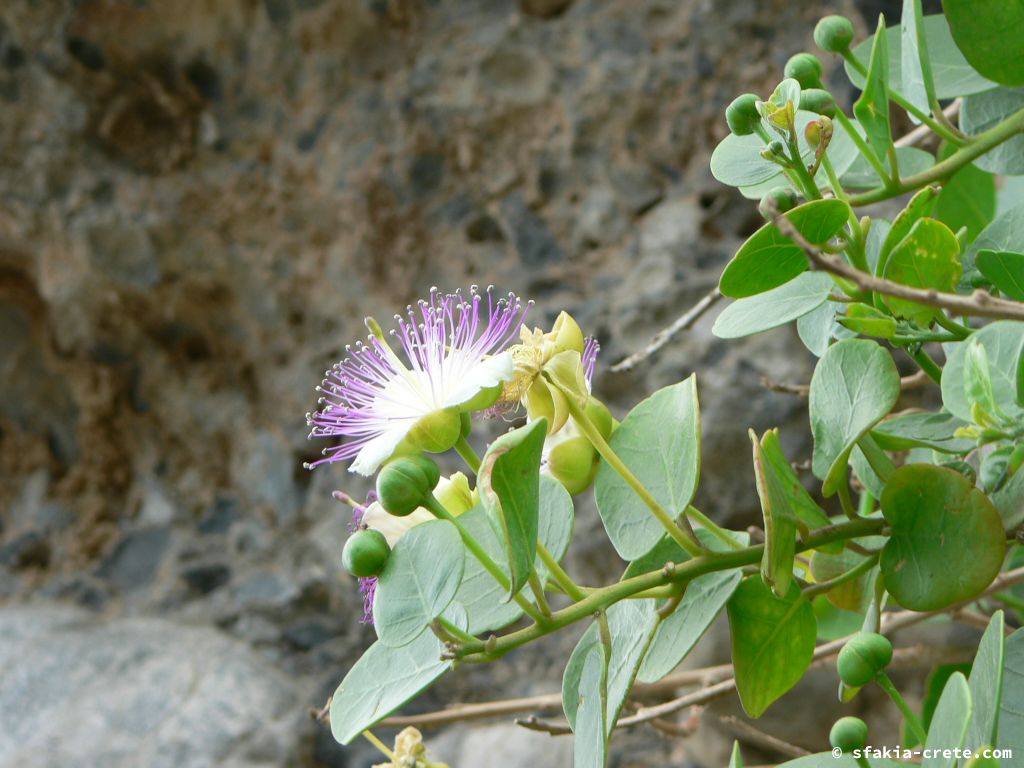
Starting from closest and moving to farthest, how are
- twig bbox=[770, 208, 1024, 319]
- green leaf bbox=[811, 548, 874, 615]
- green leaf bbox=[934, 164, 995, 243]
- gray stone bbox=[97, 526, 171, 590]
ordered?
twig bbox=[770, 208, 1024, 319]
green leaf bbox=[811, 548, 874, 615]
green leaf bbox=[934, 164, 995, 243]
gray stone bbox=[97, 526, 171, 590]

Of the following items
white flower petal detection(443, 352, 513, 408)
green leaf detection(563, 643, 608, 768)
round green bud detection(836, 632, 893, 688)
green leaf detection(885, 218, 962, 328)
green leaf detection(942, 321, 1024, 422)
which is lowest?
round green bud detection(836, 632, 893, 688)

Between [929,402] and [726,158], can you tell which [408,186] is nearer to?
[929,402]

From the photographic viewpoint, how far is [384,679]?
450 millimetres

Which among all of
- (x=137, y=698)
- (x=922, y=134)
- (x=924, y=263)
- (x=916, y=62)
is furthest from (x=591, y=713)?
(x=137, y=698)

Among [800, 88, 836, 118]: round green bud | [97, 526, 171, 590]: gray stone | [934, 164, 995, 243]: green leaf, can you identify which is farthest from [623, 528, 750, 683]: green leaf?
[97, 526, 171, 590]: gray stone

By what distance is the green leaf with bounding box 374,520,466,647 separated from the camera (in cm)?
42

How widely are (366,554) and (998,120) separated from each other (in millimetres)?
442

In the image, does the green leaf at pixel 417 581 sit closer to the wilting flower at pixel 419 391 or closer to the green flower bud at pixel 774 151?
the wilting flower at pixel 419 391

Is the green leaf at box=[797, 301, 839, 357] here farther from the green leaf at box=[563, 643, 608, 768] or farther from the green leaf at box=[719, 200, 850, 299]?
the green leaf at box=[563, 643, 608, 768]

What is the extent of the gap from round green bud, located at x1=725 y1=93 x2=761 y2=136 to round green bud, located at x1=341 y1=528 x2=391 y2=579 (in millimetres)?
247

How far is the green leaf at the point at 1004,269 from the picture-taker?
1.60 feet

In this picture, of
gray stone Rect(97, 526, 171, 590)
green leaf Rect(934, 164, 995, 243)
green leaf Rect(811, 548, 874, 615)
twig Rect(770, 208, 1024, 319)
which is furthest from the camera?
gray stone Rect(97, 526, 171, 590)

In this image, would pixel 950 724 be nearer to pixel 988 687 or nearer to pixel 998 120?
pixel 988 687

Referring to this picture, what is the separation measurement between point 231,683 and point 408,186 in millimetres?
694
